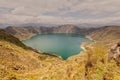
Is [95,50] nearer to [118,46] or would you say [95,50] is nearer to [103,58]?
[103,58]

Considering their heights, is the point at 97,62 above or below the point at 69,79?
above

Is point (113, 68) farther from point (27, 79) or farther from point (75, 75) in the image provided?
point (27, 79)

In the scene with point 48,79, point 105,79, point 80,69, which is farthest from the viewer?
point 48,79

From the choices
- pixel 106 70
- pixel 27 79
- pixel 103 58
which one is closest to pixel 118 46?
pixel 103 58

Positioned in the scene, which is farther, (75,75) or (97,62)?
(75,75)

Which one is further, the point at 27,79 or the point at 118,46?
the point at 27,79

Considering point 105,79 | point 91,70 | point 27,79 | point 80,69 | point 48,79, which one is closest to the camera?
point 105,79

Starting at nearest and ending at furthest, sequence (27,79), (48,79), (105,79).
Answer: (105,79), (48,79), (27,79)

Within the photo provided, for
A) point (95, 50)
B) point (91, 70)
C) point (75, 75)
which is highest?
point (95, 50)

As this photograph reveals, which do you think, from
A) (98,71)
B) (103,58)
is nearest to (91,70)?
(98,71)
